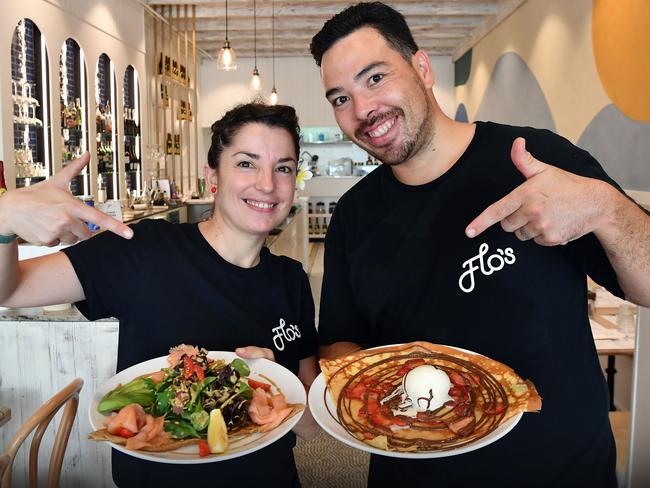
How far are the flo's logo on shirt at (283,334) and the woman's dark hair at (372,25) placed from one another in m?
0.77

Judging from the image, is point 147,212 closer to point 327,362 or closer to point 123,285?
point 123,285

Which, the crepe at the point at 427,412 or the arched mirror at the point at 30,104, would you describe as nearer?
the crepe at the point at 427,412

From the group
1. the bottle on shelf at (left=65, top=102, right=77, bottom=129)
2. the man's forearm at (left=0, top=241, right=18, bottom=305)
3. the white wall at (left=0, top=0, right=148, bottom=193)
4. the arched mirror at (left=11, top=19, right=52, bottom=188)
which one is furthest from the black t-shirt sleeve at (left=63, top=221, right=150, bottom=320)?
the bottle on shelf at (left=65, top=102, right=77, bottom=129)

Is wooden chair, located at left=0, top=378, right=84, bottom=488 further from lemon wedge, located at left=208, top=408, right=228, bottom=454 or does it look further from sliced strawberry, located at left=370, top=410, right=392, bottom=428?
sliced strawberry, located at left=370, top=410, right=392, bottom=428

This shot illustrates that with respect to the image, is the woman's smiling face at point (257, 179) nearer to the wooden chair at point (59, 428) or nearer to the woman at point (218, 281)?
the woman at point (218, 281)

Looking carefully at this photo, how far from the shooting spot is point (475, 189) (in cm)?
156

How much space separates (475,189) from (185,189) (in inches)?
386

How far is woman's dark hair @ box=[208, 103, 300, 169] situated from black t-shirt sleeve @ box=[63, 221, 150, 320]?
0.38 meters

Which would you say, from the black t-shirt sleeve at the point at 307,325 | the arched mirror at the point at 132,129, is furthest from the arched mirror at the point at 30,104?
the black t-shirt sleeve at the point at 307,325

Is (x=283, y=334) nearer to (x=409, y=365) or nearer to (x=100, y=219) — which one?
(x=409, y=365)

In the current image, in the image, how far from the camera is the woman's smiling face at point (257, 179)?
1659 millimetres

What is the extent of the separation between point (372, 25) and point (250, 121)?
Result: 43cm

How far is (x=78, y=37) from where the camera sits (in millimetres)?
6445

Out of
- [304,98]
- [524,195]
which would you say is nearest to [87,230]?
[524,195]
